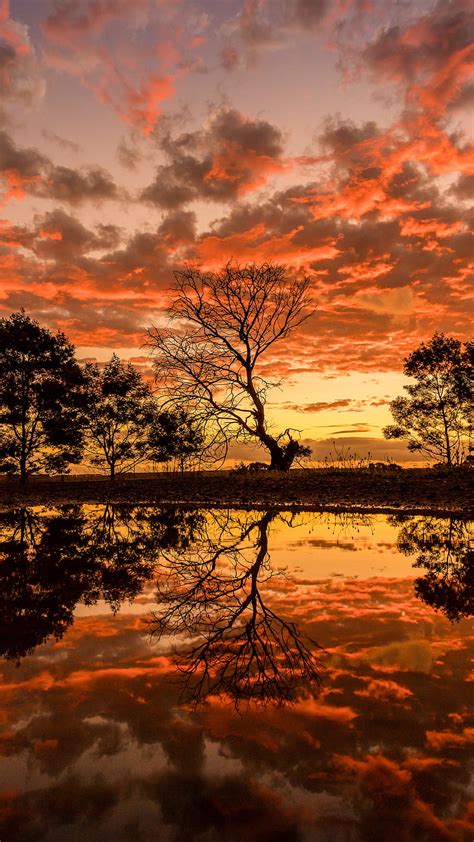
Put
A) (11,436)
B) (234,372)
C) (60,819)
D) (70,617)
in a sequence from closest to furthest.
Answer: (60,819) < (70,617) < (234,372) < (11,436)

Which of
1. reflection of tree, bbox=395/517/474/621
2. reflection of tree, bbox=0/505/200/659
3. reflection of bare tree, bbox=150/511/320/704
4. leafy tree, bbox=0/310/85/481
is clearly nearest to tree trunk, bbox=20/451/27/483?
leafy tree, bbox=0/310/85/481

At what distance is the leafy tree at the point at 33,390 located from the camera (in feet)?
122

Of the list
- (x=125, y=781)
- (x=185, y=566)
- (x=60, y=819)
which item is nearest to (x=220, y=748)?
(x=125, y=781)

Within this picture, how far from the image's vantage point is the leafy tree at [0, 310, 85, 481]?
122 ft

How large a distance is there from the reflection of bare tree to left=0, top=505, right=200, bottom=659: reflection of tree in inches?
25.8

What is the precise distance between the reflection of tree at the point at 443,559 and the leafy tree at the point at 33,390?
102 ft

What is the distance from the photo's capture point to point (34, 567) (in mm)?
8305

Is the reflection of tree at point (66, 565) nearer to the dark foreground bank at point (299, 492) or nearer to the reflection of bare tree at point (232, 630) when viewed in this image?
the reflection of bare tree at point (232, 630)

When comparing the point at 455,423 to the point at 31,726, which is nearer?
the point at 31,726

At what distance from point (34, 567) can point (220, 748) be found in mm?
6494

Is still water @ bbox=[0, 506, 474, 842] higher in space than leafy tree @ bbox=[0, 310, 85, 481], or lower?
lower

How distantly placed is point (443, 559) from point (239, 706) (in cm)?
586

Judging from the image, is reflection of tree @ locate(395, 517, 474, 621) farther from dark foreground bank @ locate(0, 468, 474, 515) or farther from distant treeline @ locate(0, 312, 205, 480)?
distant treeline @ locate(0, 312, 205, 480)

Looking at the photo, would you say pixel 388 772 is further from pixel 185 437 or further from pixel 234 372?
pixel 185 437
